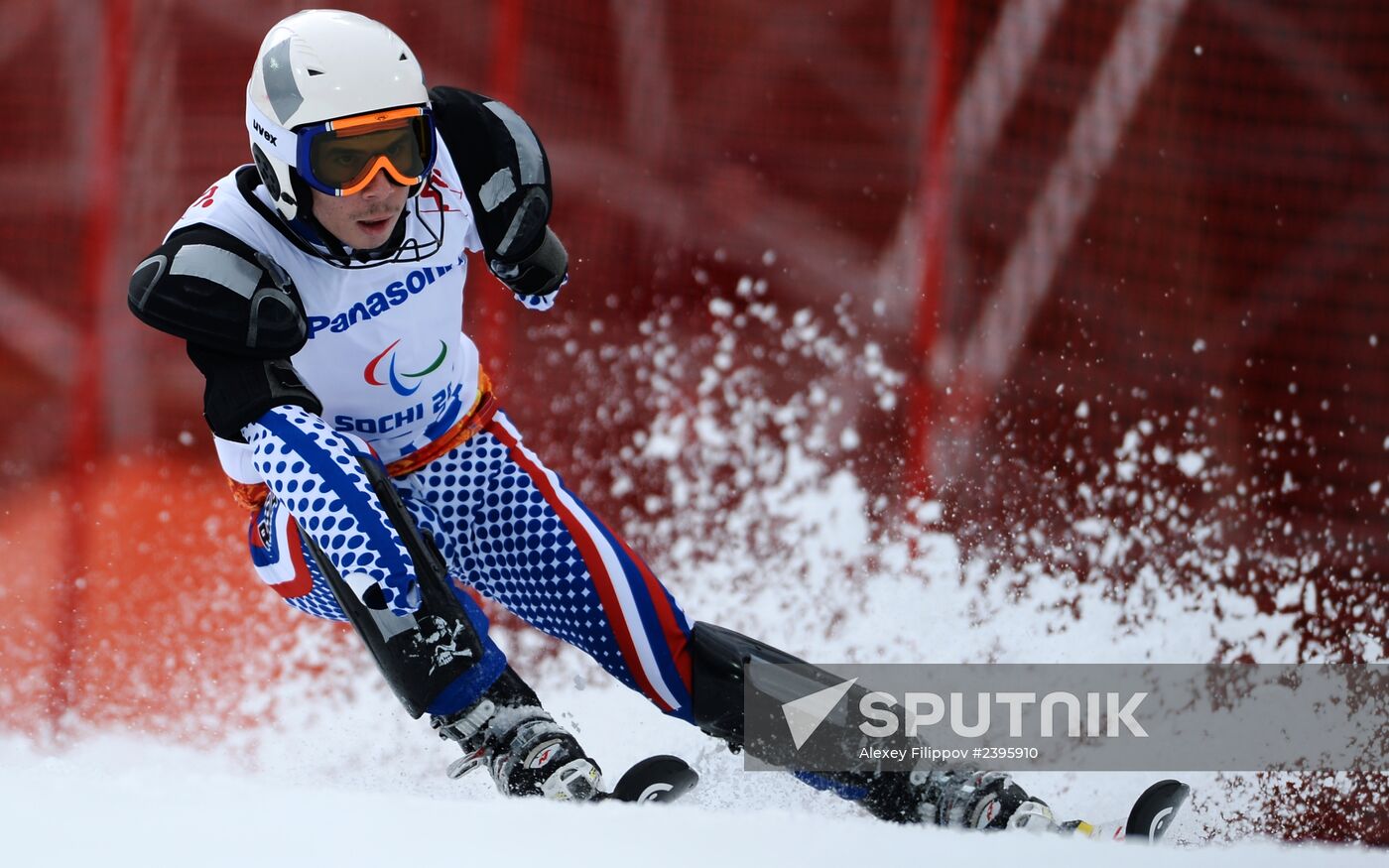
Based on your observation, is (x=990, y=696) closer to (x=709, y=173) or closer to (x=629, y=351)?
(x=629, y=351)

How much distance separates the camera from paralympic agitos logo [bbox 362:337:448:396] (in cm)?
240

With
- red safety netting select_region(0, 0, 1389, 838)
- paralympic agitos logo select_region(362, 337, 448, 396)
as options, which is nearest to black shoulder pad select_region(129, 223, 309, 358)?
paralympic agitos logo select_region(362, 337, 448, 396)

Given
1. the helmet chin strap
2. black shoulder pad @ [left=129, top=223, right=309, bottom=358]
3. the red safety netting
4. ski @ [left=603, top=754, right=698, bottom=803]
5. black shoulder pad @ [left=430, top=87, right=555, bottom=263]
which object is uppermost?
the red safety netting

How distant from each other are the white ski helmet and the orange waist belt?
506 mm

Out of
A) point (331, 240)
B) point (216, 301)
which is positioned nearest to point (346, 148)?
point (331, 240)

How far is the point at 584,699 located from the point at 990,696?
46.2 inches

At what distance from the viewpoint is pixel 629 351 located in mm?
4555

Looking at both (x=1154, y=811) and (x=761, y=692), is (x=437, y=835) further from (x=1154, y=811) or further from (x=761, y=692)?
(x=1154, y=811)

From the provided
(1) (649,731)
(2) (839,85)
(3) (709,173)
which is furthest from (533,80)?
(1) (649,731)

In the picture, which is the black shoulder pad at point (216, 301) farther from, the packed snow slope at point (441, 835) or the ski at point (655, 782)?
the ski at point (655, 782)

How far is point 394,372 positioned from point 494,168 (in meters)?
0.39

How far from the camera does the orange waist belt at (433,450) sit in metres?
2.49

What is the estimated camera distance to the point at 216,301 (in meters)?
2.09

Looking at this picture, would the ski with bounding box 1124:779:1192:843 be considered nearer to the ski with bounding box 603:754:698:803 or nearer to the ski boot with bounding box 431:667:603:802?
the ski with bounding box 603:754:698:803
